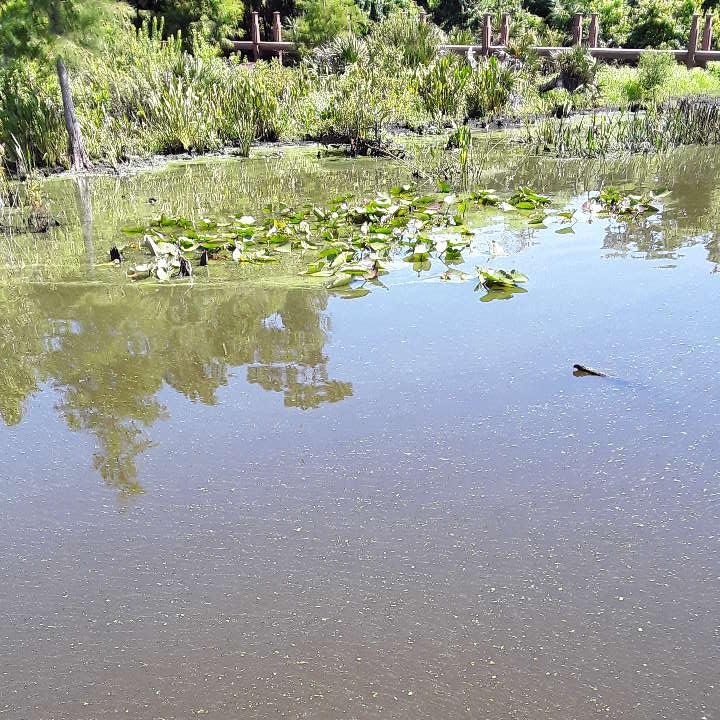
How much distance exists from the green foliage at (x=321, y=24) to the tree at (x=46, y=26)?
29.7 ft

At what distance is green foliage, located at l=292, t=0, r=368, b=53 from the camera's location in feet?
55.6

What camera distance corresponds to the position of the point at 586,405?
3119 mm

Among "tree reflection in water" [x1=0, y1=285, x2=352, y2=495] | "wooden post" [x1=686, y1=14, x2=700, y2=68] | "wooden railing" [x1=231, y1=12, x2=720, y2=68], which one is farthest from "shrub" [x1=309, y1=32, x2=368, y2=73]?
"tree reflection in water" [x1=0, y1=285, x2=352, y2=495]

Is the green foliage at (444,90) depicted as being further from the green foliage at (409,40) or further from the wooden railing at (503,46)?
the wooden railing at (503,46)

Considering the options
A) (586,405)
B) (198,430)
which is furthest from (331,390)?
(586,405)

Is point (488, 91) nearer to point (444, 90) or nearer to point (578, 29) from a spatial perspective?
point (444, 90)

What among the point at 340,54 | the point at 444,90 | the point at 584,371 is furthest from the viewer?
the point at 340,54

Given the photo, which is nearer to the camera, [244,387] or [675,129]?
[244,387]

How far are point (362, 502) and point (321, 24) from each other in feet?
54.0

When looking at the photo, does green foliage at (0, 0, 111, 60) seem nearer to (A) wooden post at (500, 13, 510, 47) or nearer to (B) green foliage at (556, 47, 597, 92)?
(B) green foliage at (556, 47, 597, 92)

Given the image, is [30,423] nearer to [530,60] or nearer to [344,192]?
[344,192]

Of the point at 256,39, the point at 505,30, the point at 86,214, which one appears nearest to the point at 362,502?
the point at 86,214

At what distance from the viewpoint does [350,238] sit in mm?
5750

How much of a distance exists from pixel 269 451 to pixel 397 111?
381 inches
